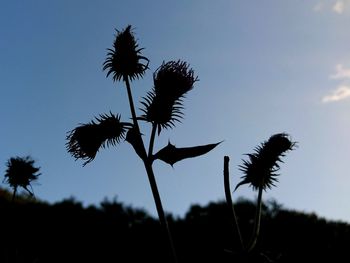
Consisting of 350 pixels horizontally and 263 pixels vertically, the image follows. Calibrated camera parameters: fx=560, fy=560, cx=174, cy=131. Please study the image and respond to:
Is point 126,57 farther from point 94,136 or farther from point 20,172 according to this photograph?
point 20,172

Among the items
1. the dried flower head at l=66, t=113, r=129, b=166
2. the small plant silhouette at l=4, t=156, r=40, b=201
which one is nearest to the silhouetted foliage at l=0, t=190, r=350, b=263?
the small plant silhouette at l=4, t=156, r=40, b=201

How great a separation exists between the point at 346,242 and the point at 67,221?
950 inches

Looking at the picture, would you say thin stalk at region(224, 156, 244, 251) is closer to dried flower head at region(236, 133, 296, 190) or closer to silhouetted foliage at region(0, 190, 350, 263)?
dried flower head at region(236, 133, 296, 190)

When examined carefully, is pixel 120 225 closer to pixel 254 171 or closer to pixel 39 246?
pixel 39 246

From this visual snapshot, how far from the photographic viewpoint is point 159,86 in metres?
5.14

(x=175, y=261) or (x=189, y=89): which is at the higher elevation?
(x=189, y=89)

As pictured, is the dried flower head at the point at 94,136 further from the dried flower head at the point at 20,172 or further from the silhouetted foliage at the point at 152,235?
the silhouetted foliage at the point at 152,235

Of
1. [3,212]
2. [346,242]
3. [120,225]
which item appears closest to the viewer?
[3,212]

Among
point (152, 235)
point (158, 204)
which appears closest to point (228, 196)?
point (158, 204)

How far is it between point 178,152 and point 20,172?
5981 millimetres

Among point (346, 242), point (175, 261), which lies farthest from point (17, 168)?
point (346, 242)

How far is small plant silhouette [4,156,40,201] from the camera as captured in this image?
9688mm

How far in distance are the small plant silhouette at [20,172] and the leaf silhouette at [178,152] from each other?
5.59 metres

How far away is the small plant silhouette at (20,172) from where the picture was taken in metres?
9.69
